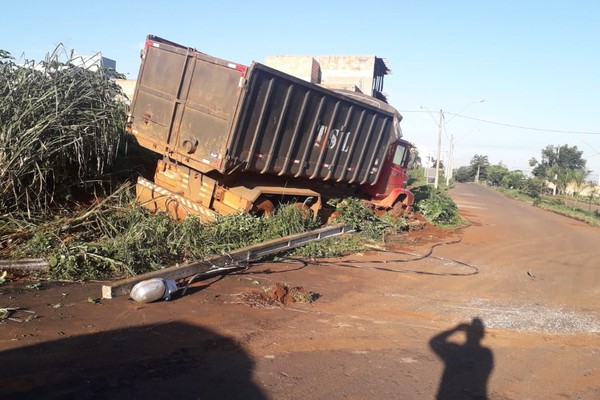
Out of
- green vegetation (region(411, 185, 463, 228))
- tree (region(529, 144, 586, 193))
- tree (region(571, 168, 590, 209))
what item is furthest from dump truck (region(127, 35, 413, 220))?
tree (region(529, 144, 586, 193))

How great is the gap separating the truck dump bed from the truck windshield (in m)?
3.32

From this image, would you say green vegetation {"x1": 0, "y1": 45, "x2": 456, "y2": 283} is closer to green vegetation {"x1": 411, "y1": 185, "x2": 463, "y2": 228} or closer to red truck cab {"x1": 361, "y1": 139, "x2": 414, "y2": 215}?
red truck cab {"x1": 361, "y1": 139, "x2": 414, "y2": 215}

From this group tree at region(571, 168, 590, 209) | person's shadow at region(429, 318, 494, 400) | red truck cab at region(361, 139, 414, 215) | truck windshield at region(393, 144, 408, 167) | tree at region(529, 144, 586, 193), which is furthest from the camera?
tree at region(529, 144, 586, 193)

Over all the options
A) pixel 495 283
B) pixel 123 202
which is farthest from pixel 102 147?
pixel 495 283

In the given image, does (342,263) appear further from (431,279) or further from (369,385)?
(369,385)

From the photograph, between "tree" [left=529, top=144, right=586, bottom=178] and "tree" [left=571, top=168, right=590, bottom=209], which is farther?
"tree" [left=529, top=144, right=586, bottom=178]

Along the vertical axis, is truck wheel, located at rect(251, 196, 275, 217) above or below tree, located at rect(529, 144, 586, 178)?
below

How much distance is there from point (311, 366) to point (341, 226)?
22.8 ft

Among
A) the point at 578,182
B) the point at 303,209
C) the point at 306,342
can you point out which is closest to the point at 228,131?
the point at 303,209

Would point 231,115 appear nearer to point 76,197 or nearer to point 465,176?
point 76,197

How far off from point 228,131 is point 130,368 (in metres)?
5.53

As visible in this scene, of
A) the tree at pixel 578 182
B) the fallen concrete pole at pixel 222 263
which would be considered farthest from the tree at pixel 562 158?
the fallen concrete pole at pixel 222 263

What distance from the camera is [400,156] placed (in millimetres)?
14570

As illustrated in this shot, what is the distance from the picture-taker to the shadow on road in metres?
3.57
